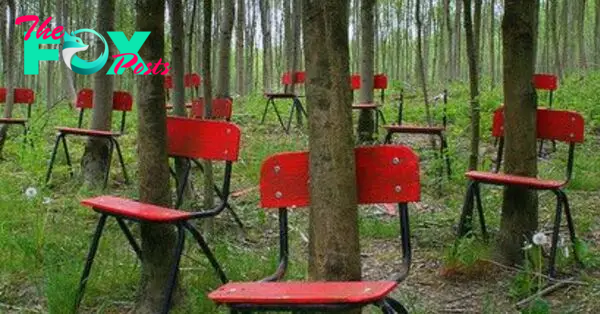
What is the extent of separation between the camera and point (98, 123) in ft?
19.2

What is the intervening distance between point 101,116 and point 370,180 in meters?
4.00

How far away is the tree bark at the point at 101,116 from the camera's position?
221 inches

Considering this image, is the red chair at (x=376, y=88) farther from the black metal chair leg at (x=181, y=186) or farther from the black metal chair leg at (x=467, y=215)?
the black metal chair leg at (x=181, y=186)

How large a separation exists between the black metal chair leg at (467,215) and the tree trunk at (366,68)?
3745 millimetres

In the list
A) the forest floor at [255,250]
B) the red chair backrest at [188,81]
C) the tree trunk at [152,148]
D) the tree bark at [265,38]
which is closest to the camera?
the tree trunk at [152,148]

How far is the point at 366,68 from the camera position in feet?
25.7

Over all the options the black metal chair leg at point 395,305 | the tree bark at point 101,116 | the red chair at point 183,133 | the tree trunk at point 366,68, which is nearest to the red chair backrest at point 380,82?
the tree trunk at point 366,68

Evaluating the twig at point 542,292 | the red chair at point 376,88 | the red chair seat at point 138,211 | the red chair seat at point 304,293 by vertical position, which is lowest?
the twig at point 542,292

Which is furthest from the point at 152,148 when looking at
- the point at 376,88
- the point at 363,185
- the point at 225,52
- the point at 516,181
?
the point at 376,88

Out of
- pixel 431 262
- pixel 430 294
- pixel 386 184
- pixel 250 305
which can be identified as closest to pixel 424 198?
pixel 431 262

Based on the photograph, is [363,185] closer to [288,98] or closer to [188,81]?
[288,98]

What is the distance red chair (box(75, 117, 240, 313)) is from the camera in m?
2.62

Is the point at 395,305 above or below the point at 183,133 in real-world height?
below

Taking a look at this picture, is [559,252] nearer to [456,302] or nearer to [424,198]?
[456,302]
